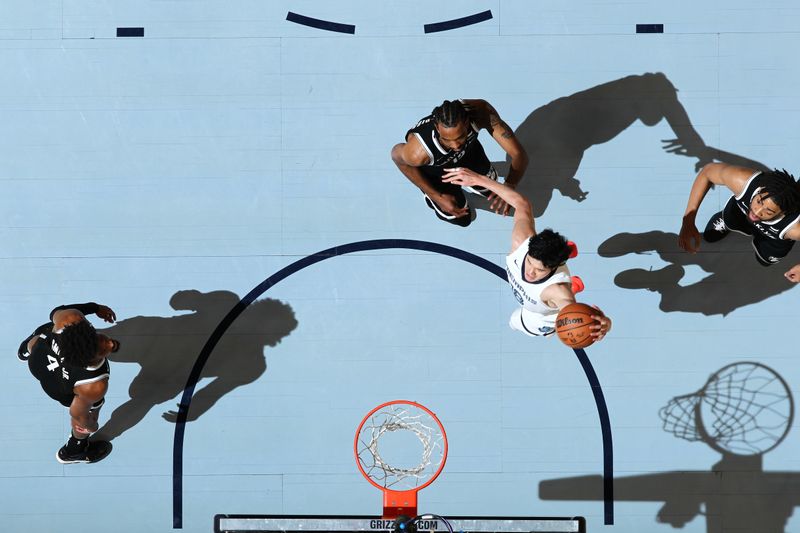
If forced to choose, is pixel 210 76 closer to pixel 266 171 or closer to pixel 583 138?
pixel 266 171

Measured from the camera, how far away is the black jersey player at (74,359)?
4.50 metres

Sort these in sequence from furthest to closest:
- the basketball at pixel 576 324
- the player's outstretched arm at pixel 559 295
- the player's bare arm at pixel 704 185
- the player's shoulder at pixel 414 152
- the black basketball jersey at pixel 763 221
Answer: the player's shoulder at pixel 414 152
the player's bare arm at pixel 704 185
the black basketball jersey at pixel 763 221
the player's outstretched arm at pixel 559 295
the basketball at pixel 576 324

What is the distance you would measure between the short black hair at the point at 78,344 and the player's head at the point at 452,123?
101 inches

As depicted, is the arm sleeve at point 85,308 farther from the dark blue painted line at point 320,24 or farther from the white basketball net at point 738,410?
the white basketball net at point 738,410

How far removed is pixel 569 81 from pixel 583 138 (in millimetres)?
466

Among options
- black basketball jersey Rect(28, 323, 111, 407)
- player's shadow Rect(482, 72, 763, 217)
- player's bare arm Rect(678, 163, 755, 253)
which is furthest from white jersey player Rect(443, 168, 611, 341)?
black basketball jersey Rect(28, 323, 111, 407)

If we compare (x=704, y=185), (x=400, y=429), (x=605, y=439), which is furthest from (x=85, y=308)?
(x=704, y=185)

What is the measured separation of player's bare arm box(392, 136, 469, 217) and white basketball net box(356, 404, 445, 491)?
1.50 m

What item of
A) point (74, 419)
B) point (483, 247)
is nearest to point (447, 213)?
point (483, 247)

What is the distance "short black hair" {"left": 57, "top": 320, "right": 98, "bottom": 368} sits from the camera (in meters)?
4.47

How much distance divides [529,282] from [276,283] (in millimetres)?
2083

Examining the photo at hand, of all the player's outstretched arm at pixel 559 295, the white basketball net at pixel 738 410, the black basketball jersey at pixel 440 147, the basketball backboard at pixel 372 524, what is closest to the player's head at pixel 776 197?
the player's outstretched arm at pixel 559 295

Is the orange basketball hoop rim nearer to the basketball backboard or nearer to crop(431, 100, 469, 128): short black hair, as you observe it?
the basketball backboard

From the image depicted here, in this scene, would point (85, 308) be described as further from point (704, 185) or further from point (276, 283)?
point (704, 185)
